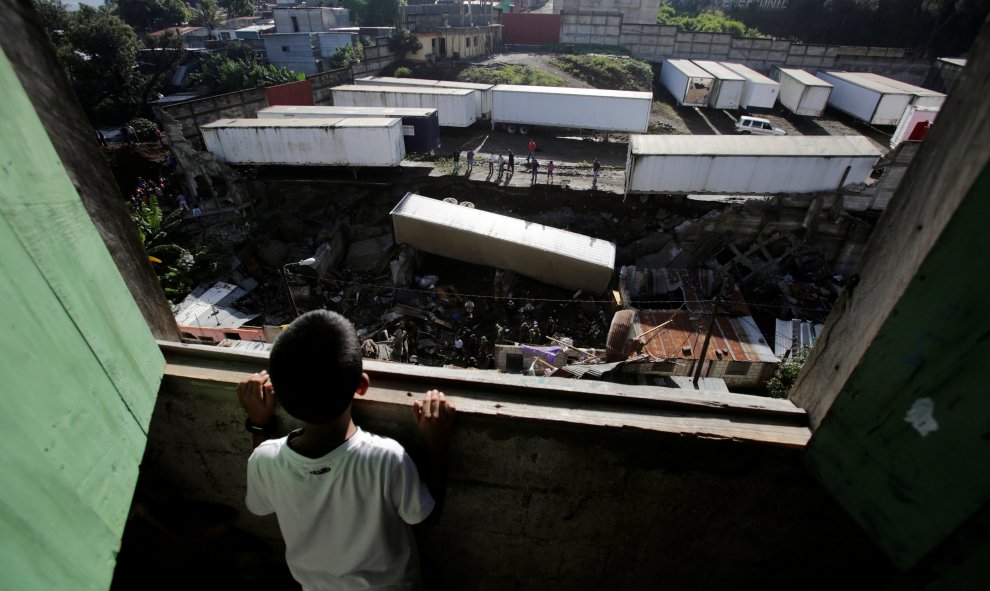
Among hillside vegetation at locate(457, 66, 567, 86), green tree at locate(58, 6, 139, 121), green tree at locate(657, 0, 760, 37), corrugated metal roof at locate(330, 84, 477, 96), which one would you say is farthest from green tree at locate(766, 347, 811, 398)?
green tree at locate(657, 0, 760, 37)

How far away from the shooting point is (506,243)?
12.3 meters

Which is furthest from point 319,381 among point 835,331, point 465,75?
point 465,75

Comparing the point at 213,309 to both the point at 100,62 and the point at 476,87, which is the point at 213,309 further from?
the point at 100,62

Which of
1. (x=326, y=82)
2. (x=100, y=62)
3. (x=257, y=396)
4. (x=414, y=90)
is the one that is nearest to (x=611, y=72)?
(x=414, y=90)

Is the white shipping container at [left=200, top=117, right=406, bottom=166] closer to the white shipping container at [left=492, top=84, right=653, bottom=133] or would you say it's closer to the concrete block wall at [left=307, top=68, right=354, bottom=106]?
the white shipping container at [left=492, top=84, right=653, bottom=133]

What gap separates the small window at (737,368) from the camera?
9.58 meters

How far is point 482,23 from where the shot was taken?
143ft

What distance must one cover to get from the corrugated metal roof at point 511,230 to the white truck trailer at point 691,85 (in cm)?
2008

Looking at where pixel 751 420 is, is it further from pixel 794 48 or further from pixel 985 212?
pixel 794 48

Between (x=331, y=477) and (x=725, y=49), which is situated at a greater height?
(x=331, y=477)

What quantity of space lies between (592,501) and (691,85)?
30387 millimetres

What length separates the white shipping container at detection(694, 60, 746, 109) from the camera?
2541cm

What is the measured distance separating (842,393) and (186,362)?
2.97 meters

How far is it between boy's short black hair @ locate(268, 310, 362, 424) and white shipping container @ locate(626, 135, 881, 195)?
1425 cm
